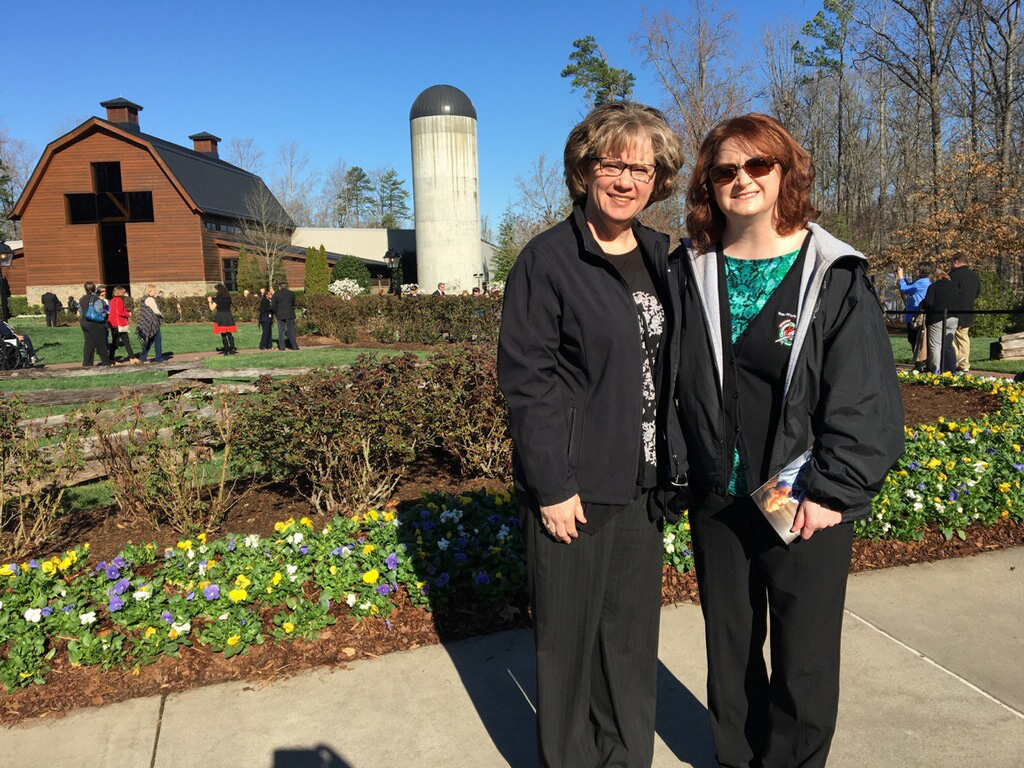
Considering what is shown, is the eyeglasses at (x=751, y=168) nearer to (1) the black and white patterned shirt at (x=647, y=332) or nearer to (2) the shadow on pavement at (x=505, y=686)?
(1) the black and white patterned shirt at (x=647, y=332)

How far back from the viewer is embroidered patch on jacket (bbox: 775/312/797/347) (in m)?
1.98

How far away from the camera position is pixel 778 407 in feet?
6.69

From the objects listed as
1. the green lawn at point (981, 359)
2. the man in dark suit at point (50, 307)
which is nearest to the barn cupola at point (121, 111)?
the man in dark suit at point (50, 307)

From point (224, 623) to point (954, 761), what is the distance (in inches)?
104

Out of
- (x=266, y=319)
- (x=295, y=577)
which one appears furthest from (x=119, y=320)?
(x=295, y=577)

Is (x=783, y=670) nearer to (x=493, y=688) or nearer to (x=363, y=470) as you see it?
(x=493, y=688)

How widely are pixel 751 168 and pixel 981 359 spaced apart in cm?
1388

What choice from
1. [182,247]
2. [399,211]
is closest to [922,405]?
[182,247]

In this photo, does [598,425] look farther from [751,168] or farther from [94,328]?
[94,328]

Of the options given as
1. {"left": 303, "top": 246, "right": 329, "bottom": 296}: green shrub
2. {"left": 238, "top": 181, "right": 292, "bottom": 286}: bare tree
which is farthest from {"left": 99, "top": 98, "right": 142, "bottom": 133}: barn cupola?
{"left": 303, "top": 246, "right": 329, "bottom": 296}: green shrub

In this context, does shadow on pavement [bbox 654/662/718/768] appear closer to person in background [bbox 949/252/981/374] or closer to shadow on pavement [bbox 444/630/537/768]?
shadow on pavement [bbox 444/630/537/768]

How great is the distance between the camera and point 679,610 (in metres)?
3.50

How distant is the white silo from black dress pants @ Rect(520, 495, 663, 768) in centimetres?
3197

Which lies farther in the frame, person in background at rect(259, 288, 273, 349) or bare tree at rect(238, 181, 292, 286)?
bare tree at rect(238, 181, 292, 286)
